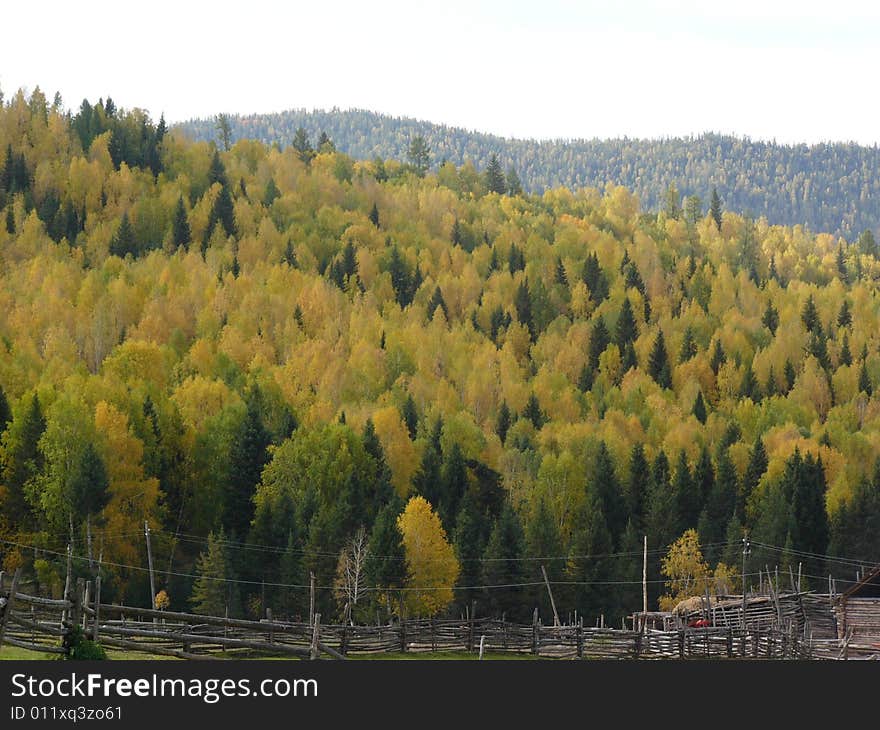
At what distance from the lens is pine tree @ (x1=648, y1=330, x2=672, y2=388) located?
544 feet

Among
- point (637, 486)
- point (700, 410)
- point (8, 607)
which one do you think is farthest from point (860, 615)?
point (700, 410)

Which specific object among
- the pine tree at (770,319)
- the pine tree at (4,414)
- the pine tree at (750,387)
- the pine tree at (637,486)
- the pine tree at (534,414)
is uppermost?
the pine tree at (770,319)

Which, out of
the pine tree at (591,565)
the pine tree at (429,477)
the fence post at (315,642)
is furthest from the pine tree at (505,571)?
the fence post at (315,642)

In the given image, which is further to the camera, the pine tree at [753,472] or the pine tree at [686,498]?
the pine tree at [753,472]

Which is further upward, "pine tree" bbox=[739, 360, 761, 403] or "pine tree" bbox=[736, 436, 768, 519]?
"pine tree" bbox=[739, 360, 761, 403]

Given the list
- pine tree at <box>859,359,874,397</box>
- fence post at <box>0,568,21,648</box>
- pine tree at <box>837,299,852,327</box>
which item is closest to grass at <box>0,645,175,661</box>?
fence post at <box>0,568,21,648</box>

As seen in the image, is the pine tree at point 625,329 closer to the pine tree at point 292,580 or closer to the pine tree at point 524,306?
the pine tree at point 524,306

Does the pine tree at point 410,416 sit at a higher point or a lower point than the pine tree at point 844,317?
lower

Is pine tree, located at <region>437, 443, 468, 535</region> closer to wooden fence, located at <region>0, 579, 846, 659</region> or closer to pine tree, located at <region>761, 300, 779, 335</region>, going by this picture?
wooden fence, located at <region>0, 579, 846, 659</region>

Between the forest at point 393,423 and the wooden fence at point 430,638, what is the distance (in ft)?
86.0

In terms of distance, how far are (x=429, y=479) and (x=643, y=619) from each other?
33042mm

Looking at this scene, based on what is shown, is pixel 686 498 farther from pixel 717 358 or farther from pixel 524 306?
pixel 524 306

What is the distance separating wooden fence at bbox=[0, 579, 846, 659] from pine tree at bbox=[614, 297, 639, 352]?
110326 millimetres

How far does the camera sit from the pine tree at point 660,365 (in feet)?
544
